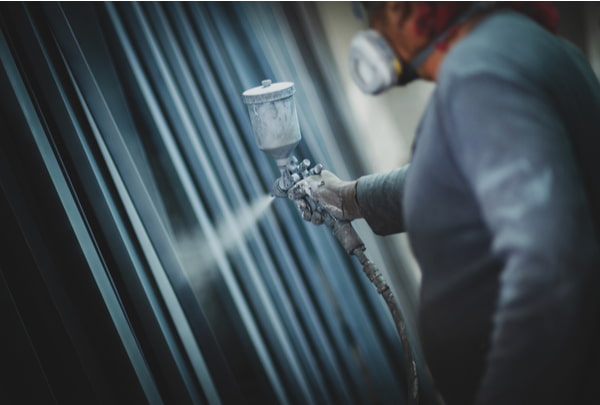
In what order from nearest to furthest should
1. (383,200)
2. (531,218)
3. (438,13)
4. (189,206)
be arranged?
(531,218), (438,13), (383,200), (189,206)

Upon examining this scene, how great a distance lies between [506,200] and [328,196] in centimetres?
64

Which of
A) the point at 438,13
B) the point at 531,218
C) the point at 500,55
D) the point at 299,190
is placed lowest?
the point at 531,218

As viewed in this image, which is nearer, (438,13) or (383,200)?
(438,13)

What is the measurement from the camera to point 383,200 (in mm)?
1209

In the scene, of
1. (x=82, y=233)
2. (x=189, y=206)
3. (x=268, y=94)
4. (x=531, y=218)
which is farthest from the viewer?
(x=189, y=206)

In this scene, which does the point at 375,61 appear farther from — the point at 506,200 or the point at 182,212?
the point at 182,212

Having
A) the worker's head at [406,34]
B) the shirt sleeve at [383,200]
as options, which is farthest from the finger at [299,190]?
the worker's head at [406,34]

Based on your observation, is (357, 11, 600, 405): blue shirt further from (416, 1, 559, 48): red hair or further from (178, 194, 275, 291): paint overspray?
(178, 194, 275, 291): paint overspray

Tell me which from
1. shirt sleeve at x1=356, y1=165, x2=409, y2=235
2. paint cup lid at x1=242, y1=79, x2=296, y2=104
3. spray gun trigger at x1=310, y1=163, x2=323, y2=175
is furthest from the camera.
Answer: spray gun trigger at x1=310, y1=163, x2=323, y2=175

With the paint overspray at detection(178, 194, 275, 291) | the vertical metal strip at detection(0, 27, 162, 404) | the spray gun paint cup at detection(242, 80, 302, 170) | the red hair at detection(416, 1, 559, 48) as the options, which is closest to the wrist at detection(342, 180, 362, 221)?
the spray gun paint cup at detection(242, 80, 302, 170)

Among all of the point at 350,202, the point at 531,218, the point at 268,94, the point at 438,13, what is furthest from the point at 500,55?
the point at 350,202

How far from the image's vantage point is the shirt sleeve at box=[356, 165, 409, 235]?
1.18 metres

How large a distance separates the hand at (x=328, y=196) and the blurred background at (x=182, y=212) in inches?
9.9

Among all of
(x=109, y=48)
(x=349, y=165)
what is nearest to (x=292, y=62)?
(x=349, y=165)
